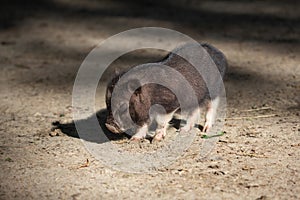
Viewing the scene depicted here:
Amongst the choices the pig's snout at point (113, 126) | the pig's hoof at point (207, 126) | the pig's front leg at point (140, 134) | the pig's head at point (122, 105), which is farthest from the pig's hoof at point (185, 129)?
the pig's snout at point (113, 126)

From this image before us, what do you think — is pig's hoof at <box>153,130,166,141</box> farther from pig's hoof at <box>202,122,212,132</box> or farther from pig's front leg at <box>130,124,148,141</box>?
pig's hoof at <box>202,122,212,132</box>

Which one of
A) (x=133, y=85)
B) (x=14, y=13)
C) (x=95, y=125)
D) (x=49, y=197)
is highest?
(x=14, y=13)

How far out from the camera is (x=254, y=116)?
5.56 meters

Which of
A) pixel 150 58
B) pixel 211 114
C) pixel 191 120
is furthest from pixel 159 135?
pixel 150 58

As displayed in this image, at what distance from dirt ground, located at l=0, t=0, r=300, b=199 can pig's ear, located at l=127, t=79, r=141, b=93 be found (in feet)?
1.82

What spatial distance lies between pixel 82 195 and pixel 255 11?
25.7ft

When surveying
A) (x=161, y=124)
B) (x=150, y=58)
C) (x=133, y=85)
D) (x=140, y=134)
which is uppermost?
(x=150, y=58)

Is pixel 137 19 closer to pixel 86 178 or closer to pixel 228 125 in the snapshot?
pixel 228 125

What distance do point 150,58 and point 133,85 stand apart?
10.6 ft

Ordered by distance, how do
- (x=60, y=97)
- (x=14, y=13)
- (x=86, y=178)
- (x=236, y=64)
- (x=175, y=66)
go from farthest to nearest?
1. (x=14, y=13)
2. (x=236, y=64)
3. (x=60, y=97)
4. (x=175, y=66)
5. (x=86, y=178)

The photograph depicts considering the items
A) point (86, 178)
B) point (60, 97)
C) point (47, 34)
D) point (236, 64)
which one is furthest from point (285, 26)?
point (86, 178)

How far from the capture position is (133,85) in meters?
4.72

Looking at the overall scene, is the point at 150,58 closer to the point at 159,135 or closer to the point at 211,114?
the point at 211,114

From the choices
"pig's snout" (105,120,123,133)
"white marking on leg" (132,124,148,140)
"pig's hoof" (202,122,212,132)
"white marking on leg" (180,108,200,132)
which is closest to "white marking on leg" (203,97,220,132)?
"pig's hoof" (202,122,212,132)
